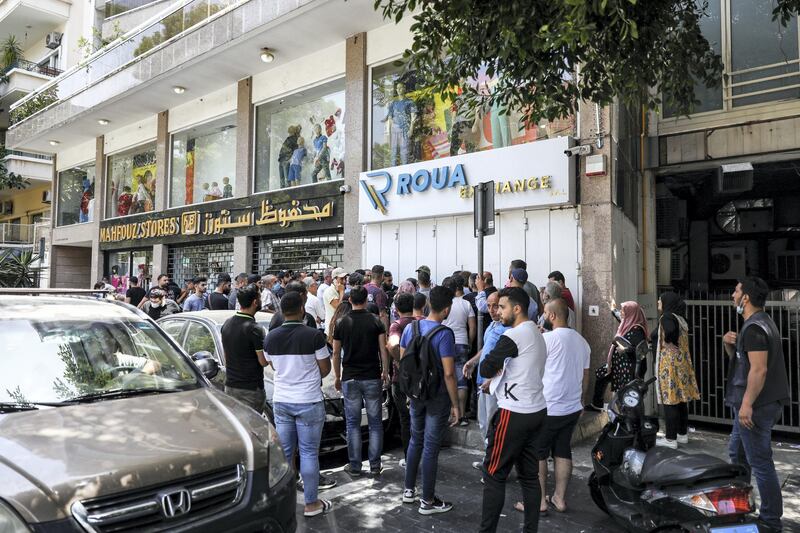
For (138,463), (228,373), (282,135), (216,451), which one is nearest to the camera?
(138,463)

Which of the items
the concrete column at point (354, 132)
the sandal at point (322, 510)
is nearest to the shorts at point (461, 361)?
the sandal at point (322, 510)

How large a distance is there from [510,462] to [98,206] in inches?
823

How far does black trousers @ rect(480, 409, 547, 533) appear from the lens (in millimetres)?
3705

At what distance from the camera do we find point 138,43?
16.0m

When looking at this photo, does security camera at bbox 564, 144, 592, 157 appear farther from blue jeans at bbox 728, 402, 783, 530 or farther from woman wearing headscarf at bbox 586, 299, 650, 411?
blue jeans at bbox 728, 402, 783, 530

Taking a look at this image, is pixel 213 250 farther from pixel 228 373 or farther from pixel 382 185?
pixel 228 373

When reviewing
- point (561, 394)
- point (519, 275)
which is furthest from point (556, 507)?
point (519, 275)

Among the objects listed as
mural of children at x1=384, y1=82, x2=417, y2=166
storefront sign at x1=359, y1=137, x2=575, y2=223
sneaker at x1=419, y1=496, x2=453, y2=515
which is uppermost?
mural of children at x1=384, y1=82, x2=417, y2=166

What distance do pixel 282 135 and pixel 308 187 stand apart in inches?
82.1

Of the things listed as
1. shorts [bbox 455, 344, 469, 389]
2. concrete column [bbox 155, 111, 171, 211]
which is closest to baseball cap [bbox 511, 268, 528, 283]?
shorts [bbox 455, 344, 469, 389]

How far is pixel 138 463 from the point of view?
8.49ft

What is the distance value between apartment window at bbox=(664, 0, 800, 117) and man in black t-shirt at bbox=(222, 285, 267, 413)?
27.6 feet

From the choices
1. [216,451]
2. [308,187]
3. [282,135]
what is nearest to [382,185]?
[308,187]

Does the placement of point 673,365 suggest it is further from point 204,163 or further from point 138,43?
point 138,43
